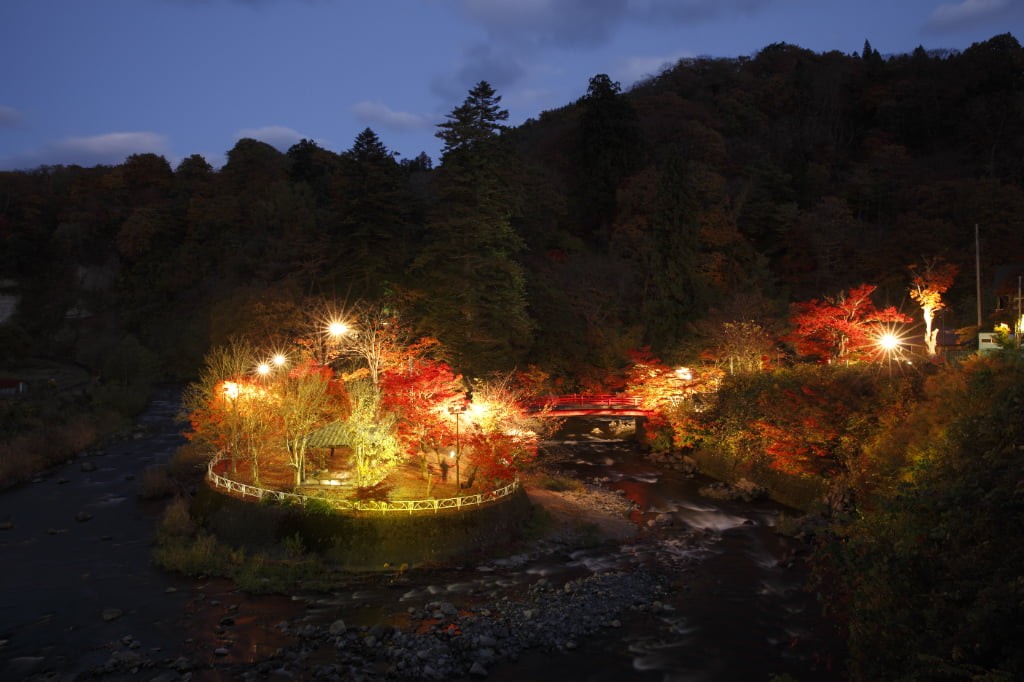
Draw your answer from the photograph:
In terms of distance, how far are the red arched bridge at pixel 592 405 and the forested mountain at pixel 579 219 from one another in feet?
10.3

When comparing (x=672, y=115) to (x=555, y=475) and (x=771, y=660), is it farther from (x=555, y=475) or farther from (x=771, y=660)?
(x=771, y=660)

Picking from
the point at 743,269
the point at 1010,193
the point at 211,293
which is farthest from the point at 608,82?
the point at 211,293

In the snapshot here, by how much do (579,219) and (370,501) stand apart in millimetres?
45982

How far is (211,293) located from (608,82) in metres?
40.9

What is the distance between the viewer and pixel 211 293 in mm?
61656

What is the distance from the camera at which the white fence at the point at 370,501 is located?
1928cm

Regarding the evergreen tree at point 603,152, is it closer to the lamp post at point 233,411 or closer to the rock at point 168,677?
the lamp post at point 233,411

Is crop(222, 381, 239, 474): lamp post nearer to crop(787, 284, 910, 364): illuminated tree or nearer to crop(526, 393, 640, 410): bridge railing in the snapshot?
crop(526, 393, 640, 410): bridge railing

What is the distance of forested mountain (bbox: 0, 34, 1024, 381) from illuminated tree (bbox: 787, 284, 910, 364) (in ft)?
6.05

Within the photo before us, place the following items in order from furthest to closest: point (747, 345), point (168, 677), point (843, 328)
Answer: point (747, 345) < point (843, 328) < point (168, 677)

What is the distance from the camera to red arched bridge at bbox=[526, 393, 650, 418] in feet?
124

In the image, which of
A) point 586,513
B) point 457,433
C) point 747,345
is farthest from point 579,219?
Answer: point 457,433

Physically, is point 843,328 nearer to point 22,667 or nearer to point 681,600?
point 681,600

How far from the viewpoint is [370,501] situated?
19.6 metres
